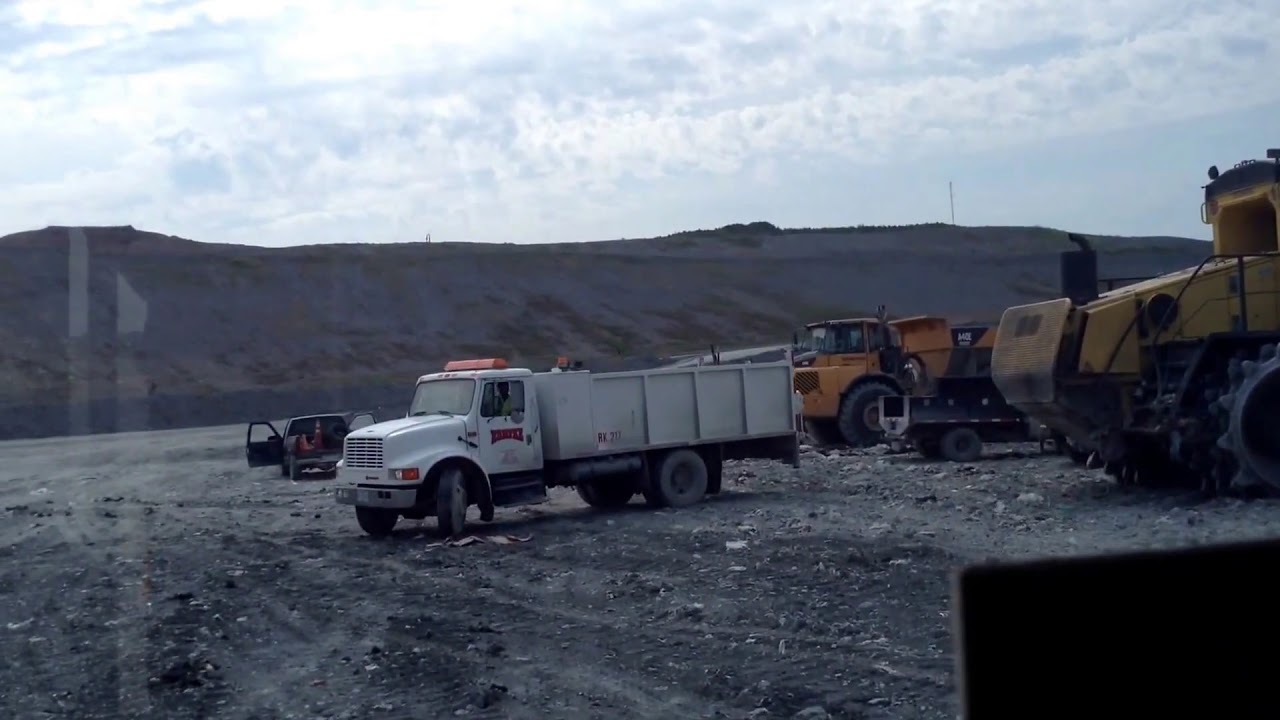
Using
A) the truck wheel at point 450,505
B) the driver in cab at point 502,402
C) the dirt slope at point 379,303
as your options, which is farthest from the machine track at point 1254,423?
the dirt slope at point 379,303

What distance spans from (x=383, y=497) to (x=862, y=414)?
469 inches

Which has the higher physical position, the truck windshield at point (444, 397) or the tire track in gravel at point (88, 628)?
the truck windshield at point (444, 397)

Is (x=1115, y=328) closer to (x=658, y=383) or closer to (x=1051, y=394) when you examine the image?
(x=1051, y=394)

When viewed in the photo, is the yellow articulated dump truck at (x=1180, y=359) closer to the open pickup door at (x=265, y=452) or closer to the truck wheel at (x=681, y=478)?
the truck wheel at (x=681, y=478)

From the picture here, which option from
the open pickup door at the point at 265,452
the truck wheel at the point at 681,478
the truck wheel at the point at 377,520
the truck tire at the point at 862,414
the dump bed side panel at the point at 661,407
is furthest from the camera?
the open pickup door at the point at 265,452

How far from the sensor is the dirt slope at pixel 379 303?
55.4 metres

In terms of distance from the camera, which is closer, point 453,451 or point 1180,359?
point 1180,359

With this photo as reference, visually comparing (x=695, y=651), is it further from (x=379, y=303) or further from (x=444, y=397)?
(x=379, y=303)

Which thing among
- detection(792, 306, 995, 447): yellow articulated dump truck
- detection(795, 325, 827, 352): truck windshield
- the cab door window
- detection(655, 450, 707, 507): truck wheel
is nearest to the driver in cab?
the cab door window

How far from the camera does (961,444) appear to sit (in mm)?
22250

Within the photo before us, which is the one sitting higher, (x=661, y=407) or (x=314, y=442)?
(x=661, y=407)

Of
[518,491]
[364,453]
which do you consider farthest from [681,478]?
[364,453]

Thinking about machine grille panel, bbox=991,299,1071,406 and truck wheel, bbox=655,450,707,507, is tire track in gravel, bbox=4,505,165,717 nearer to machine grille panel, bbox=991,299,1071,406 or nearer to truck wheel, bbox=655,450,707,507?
truck wheel, bbox=655,450,707,507

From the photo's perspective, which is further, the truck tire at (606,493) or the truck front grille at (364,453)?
the truck tire at (606,493)
